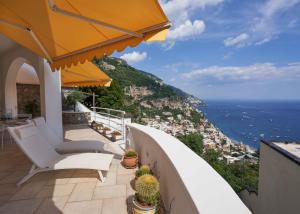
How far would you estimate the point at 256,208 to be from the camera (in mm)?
7094

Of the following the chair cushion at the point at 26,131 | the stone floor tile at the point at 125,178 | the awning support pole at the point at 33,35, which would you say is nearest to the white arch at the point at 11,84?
the awning support pole at the point at 33,35

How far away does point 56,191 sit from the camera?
4.59 m

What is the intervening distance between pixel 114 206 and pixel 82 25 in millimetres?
3815

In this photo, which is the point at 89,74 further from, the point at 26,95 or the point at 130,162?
the point at 26,95

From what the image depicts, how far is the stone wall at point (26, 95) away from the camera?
53.4 feet

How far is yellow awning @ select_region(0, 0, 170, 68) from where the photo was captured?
3.31 meters

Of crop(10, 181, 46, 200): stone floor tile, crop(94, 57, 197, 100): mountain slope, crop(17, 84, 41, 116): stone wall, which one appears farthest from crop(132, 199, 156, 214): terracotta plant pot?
crop(94, 57, 197, 100): mountain slope

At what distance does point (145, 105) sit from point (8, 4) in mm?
53241

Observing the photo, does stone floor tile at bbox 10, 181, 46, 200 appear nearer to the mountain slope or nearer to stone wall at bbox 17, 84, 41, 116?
stone wall at bbox 17, 84, 41, 116

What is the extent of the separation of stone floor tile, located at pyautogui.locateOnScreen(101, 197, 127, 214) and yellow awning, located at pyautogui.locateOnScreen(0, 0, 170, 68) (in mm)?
3079

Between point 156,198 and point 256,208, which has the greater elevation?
point 156,198

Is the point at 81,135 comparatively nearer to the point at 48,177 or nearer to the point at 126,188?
the point at 48,177

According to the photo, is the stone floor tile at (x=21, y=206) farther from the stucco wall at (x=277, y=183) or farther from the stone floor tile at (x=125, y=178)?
the stucco wall at (x=277, y=183)

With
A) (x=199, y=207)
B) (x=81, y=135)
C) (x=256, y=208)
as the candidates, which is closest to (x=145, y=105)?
(x=81, y=135)
